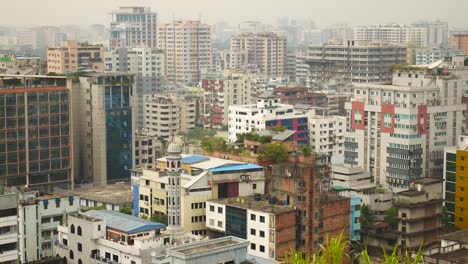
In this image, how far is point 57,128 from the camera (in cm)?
1163

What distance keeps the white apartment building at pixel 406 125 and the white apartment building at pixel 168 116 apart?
4.90 meters

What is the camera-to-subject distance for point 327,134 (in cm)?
1410

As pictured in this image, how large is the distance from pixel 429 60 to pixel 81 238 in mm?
16714

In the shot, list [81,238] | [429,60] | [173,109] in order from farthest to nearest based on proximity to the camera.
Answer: [429,60] → [173,109] → [81,238]

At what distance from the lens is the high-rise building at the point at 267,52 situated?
2741 cm

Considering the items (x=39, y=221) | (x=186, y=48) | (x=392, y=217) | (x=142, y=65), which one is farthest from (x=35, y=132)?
(x=186, y=48)

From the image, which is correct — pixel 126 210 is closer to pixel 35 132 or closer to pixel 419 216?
pixel 35 132

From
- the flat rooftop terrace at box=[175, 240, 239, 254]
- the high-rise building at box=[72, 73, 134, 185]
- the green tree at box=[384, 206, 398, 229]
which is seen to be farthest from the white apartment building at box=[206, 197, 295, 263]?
the high-rise building at box=[72, 73, 134, 185]

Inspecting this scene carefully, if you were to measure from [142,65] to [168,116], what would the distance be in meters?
5.38

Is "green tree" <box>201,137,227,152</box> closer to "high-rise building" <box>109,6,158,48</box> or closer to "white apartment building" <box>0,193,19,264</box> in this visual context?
"white apartment building" <box>0,193,19,264</box>

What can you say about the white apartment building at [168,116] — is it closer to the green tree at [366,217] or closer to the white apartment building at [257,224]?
the green tree at [366,217]

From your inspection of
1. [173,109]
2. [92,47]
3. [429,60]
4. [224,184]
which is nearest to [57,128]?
[224,184]

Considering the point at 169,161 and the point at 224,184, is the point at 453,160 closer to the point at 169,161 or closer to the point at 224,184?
the point at 224,184

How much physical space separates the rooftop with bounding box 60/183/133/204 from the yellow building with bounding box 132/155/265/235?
722 mm
